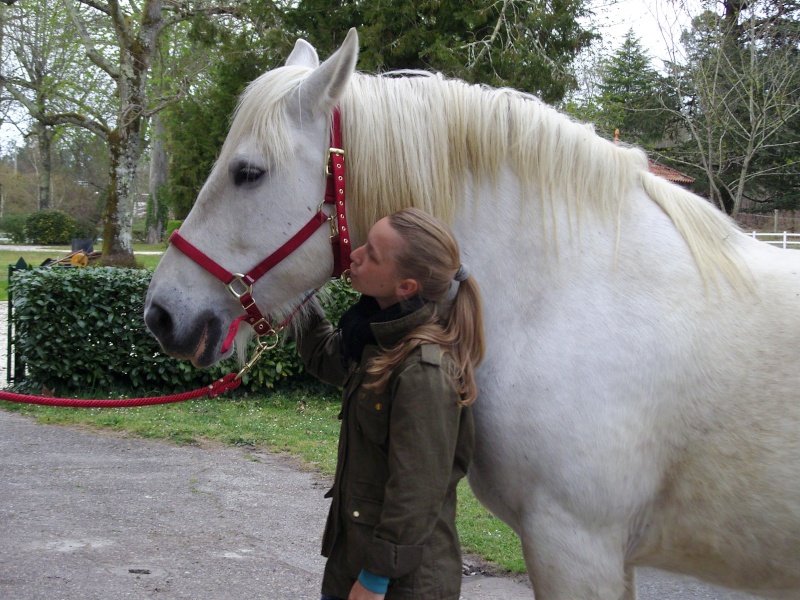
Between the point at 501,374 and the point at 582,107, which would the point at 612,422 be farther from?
the point at 582,107

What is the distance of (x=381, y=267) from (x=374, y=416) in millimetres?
373

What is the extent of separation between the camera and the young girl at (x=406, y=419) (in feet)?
5.55

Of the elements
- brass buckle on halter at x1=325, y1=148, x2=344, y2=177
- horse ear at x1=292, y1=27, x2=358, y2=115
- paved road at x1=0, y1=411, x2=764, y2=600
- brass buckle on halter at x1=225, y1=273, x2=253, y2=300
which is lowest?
paved road at x1=0, y1=411, x2=764, y2=600

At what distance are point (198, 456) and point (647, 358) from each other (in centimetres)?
492

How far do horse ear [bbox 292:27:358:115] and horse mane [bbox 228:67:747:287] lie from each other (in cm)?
6

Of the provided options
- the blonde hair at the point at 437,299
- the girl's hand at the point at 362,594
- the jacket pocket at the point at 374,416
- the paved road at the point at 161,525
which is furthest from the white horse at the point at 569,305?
the paved road at the point at 161,525

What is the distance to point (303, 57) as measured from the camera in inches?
94.4

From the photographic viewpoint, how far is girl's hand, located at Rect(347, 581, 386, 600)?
1722 mm

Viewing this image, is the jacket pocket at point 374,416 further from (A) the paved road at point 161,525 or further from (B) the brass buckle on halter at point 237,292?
(A) the paved road at point 161,525

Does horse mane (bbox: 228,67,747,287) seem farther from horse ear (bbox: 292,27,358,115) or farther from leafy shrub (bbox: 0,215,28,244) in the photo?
leafy shrub (bbox: 0,215,28,244)

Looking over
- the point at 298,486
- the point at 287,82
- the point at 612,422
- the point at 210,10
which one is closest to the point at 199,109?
the point at 210,10

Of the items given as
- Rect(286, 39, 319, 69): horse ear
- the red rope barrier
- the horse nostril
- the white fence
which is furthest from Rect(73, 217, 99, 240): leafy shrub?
the horse nostril

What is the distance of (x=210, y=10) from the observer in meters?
12.2

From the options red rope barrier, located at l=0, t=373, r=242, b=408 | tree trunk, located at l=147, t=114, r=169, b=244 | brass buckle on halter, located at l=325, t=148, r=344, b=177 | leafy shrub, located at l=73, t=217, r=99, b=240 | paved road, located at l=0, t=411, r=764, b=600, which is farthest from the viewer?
tree trunk, located at l=147, t=114, r=169, b=244
